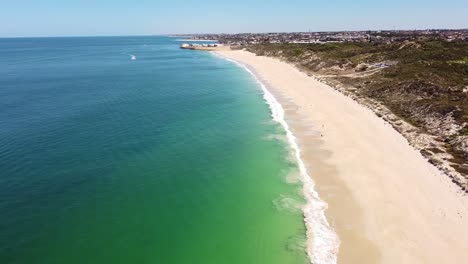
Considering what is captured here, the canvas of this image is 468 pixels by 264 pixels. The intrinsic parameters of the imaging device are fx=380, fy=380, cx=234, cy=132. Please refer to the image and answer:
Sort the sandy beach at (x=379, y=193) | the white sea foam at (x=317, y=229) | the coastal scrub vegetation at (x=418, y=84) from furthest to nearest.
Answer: the coastal scrub vegetation at (x=418, y=84) → the sandy beach at (x=379, y=193) → the white sea foam at (x=317, y=229)

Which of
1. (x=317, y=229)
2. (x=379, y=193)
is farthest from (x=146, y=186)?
(x=379, y=193)

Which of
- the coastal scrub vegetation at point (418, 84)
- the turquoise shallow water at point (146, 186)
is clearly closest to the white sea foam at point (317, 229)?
the turquoise shallow water at point (146, 186)

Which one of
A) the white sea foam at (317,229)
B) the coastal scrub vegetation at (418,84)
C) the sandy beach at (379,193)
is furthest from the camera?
the coastal scrub vegetation at (418,84)

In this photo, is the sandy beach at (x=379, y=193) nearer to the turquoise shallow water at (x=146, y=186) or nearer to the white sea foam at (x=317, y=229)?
the white sea foam at (x=317, y=229)

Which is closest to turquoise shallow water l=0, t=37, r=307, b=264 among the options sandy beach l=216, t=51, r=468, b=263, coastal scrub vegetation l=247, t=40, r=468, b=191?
sandy beach l=216, t=51, r=468, b=263

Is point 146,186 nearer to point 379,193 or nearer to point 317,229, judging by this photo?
point 317,229

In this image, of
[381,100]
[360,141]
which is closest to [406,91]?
[381,100]

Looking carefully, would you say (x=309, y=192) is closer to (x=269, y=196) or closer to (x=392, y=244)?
(x=269, y=196)
